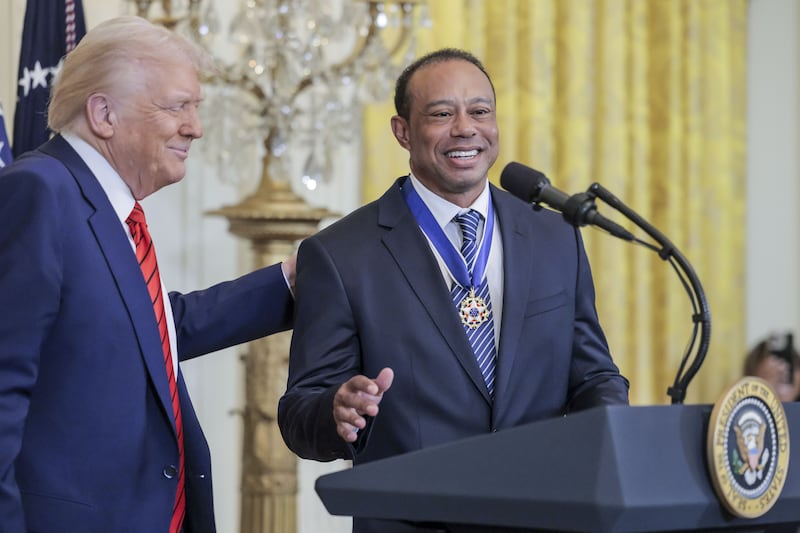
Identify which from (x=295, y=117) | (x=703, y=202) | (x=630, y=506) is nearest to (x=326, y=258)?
(x=630, y=506)

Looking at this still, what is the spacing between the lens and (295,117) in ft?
13.3

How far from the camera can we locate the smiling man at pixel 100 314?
1.92 meters

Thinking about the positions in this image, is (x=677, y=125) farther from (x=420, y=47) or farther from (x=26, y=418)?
(x=26, y=418)

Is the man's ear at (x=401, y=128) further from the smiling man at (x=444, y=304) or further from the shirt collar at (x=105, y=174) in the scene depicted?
the shirt collar at (x=105, y=174)

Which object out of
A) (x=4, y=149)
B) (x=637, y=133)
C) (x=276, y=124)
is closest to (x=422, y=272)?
(x=4, y=149)

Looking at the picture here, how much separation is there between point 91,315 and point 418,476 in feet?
2.21

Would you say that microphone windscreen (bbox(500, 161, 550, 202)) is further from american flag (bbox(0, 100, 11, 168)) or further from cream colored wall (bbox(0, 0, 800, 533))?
cream colored wall (bbox(0, 0, 800, 533))

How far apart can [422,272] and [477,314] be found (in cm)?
12

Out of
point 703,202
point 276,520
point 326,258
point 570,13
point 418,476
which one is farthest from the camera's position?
point 703,202

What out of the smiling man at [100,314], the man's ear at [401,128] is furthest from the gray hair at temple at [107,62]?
the man's ear at [401,128]

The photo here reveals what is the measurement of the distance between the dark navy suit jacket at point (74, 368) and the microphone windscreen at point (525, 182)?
Answer: 0.63 m

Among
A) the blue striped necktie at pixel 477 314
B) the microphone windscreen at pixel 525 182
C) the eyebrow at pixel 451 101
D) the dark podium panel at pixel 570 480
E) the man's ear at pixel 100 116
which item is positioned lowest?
the dark podium panel at pixel 570 480

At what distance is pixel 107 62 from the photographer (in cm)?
217

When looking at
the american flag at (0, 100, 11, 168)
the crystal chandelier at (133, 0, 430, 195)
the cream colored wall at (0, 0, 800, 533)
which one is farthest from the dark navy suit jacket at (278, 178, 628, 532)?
the cream colored wall at (0, 0, 800, 533)
